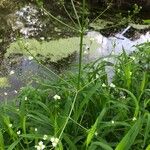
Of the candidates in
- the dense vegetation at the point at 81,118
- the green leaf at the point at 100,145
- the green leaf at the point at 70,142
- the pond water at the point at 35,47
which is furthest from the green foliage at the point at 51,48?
the green leaf at the point at 100,145

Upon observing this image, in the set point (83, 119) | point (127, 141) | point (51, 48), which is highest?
point (127, 141)

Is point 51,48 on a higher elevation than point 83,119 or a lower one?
lower

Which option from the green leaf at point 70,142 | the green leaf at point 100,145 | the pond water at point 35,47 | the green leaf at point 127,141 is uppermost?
the green leaf at point 127,141

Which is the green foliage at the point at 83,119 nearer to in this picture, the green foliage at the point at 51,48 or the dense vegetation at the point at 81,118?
the dense vegetation at the point at 81,118

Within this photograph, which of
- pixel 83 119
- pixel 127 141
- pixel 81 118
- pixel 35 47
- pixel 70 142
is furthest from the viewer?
pixel 35 47

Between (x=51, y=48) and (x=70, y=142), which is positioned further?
(x=51, y=48)

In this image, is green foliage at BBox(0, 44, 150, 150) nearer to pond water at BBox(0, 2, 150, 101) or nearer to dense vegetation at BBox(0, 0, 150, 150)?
dense vegetation at BBox(0, 0, 150, 150)

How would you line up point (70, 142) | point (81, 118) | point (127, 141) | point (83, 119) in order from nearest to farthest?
1. point (127, 141)
2. point (70, 142)
3. point (81, 118)
4. point (83, 119)

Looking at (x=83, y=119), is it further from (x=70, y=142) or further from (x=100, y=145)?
(x=100, y=145)

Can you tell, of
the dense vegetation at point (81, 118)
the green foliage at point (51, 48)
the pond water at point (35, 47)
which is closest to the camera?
the dense vegetation at point (81, 118)

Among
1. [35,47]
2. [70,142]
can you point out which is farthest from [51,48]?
[70,142]

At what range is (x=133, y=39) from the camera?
6008 mm

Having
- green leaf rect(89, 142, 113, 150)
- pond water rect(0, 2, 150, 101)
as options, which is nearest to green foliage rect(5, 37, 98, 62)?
pond water rect(0, 2, 150, 101)

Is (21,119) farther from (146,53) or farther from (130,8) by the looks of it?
(130,8)
